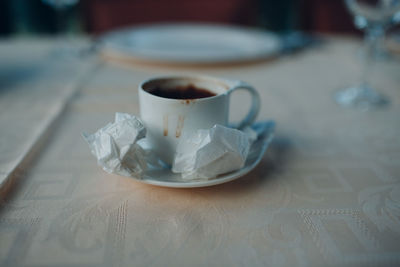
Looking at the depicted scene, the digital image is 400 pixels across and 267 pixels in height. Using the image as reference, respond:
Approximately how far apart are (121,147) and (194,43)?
0.62m

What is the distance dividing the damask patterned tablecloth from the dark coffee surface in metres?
0.10

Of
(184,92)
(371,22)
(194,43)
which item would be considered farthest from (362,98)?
(194,43)

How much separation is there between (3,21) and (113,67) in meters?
1.08

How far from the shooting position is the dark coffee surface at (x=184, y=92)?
362 millimetres

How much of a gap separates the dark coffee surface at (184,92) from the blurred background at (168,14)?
55 cm

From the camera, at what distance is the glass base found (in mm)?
542

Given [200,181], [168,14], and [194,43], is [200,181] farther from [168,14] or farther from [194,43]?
[168,14]

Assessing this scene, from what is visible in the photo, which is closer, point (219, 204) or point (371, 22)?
point (219, 204)

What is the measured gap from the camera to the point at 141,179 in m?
0.29

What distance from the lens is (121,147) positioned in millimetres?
288

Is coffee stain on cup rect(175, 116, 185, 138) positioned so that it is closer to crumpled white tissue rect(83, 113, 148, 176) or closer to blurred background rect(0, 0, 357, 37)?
crumpled white tissue rect(83, 113, 148, 176)

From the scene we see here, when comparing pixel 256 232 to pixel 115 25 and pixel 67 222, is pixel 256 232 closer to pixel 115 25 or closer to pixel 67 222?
pixel 67 222

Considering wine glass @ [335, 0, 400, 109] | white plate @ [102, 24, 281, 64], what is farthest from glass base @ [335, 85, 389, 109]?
white plate @ [102, 24, 281, 64]

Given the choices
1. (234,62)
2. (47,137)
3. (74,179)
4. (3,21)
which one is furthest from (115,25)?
(74,179)
